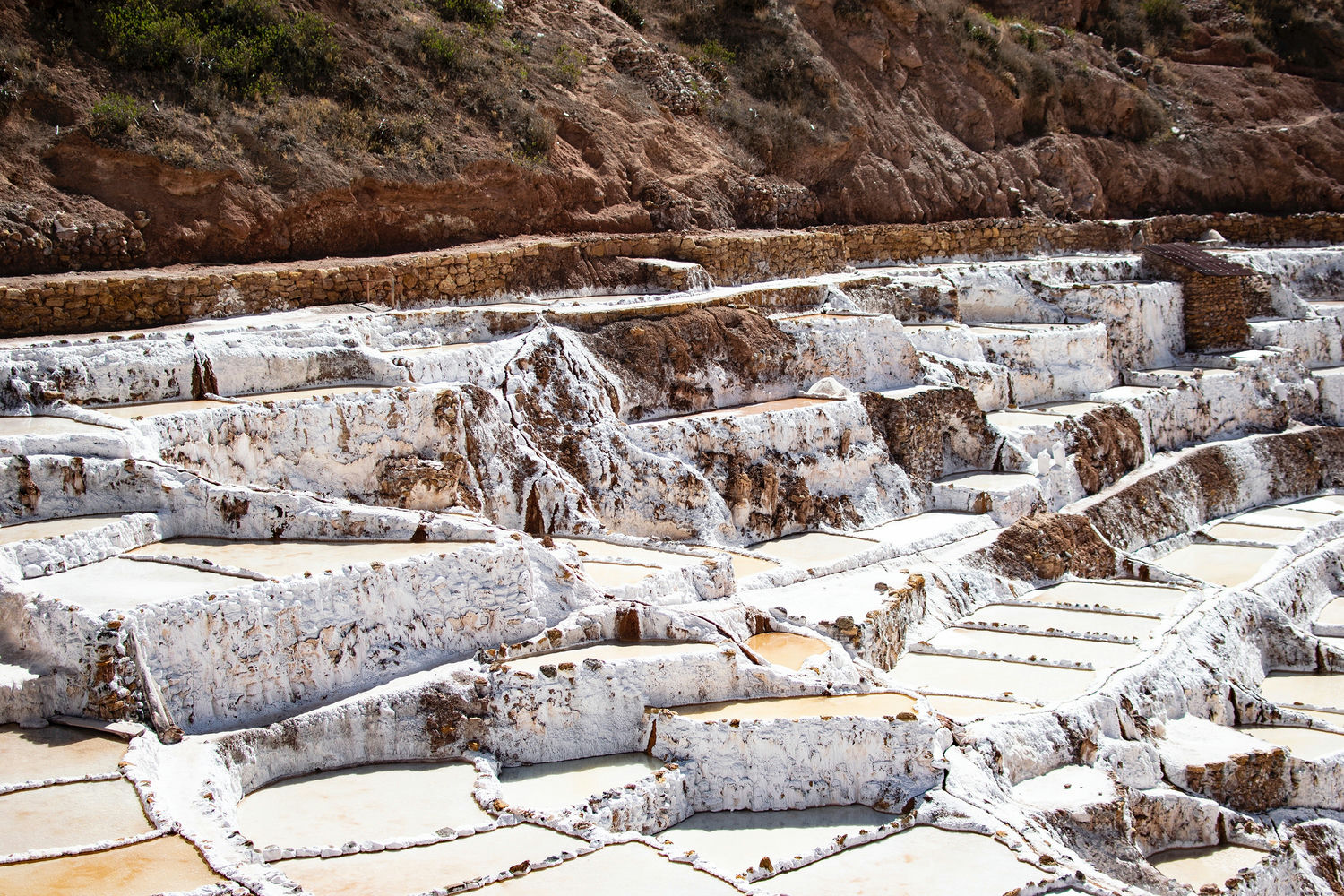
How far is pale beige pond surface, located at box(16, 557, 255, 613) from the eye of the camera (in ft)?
31.7

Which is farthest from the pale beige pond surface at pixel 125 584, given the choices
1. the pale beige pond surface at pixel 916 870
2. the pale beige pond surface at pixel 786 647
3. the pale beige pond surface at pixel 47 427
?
the pale beige pond surface at pixel 916 870

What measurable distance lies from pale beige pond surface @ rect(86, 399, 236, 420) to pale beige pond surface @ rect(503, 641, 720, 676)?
15.0 feet

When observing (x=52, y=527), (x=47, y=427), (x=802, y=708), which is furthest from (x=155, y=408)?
(x=802, y=708)

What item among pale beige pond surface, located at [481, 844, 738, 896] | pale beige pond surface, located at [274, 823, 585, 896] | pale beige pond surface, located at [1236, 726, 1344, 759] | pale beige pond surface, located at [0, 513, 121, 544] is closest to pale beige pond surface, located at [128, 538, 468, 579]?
pale beige pond surface, located at [0, 513, 121, 544]

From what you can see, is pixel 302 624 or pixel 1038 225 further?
pixel 1038 225

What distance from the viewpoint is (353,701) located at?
9977 millimetres

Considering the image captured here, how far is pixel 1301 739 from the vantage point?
13.5 meters

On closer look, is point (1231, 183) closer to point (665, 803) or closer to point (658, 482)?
point (658, 482)

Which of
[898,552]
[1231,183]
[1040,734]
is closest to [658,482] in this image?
[898,552]

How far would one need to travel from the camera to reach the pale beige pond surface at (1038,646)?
13.5m

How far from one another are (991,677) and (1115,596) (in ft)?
11.7

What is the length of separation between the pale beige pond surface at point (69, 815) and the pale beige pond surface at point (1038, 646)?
27.8 feet

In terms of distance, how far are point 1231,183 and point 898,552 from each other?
67.8 ft

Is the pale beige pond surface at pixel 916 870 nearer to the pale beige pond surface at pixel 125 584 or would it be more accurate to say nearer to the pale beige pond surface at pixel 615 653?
the pale beige pond surface at pixel 615 653
